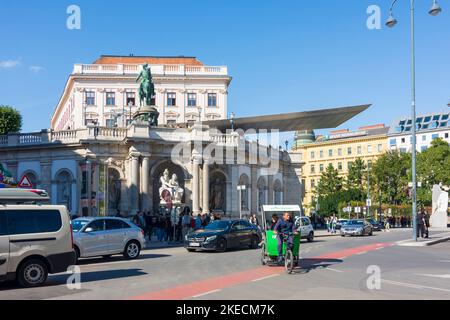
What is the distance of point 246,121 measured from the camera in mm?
56844

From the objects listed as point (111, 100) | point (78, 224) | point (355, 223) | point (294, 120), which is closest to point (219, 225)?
point (78, 224)

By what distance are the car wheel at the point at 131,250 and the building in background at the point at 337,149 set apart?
89.3 metres

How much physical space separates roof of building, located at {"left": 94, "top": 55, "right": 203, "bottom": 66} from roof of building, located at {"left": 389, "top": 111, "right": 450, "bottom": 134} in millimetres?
46837

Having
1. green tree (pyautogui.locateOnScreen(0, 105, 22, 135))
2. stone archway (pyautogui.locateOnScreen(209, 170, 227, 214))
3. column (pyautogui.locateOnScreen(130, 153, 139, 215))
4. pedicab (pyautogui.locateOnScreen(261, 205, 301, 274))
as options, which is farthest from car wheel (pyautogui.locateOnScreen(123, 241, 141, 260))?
green tree (pyautogui.locateOnScreen(0, 105, 22, 135))

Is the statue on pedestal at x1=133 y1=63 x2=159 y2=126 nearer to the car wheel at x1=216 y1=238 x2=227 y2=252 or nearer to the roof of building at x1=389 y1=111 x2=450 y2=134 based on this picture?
the car wheel at x1=216 y1=238 x2=227 y2=252

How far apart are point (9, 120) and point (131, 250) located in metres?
50.6

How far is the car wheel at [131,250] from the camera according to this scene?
822 inches

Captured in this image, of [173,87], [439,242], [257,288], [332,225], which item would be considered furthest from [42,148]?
[173,87]

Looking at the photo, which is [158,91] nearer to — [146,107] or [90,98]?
[90,98]

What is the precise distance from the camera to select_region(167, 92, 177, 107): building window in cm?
8375

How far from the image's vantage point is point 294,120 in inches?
A: 2324

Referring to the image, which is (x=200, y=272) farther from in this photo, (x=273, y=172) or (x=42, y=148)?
(x=273, y=172)

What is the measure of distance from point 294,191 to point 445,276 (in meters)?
43.1
